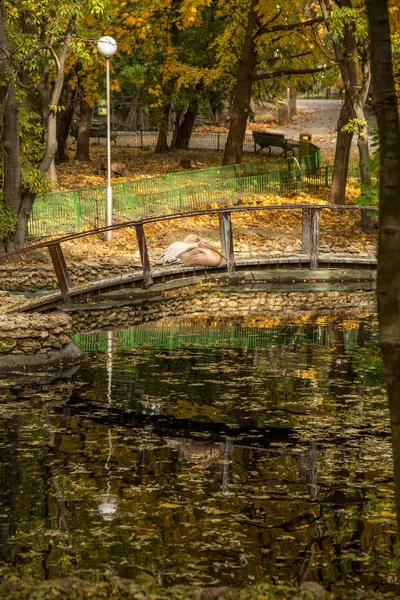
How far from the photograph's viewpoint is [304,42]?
35812mm

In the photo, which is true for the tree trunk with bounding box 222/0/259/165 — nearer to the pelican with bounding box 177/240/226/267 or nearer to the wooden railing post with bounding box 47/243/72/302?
the pelican with bounding box 177/240/226/267

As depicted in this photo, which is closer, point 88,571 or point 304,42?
point 88,571

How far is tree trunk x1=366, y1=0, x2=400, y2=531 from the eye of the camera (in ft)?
21.7

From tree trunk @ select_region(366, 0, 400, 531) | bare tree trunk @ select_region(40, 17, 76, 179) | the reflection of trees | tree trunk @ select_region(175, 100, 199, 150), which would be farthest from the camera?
tree trunk @ select_region(175, 100, 199, 150)

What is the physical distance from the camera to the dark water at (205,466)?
8.64 m

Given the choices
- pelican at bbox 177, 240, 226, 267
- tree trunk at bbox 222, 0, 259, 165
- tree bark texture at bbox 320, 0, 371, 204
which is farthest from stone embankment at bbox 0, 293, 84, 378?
tree trunk at bbox 222, 0, 259, 165

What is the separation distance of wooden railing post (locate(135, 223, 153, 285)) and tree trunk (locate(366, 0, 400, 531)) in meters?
13.2

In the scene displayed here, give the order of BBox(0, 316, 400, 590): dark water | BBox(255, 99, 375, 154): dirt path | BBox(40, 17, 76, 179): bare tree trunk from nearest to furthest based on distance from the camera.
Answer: BBox(0, 316, 400, 590): dark water, BBox(40, 17, 76, 179): bare tree trunk, BBox(255, 99, 375, 154): dirt path

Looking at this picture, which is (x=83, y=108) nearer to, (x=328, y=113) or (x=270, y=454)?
(x=328, y=113)

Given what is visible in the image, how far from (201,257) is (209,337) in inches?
83.0

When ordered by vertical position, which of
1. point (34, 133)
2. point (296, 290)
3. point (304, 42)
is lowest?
point (296, 290)

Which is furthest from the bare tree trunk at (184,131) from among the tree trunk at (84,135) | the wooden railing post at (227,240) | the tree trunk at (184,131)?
the wooden railing post at (227,240)

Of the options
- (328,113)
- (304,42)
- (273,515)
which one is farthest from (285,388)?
(328,113)

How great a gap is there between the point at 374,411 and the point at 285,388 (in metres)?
1.74
